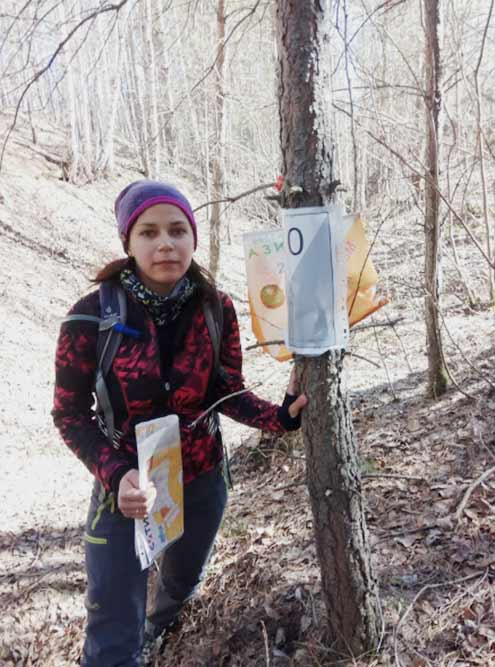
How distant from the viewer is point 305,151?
151cm

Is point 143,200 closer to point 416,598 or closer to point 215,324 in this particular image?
point 215,324

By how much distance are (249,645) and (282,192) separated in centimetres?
192

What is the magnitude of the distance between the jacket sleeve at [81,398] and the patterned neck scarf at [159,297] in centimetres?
15

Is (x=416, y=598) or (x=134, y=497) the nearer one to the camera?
(x=134, y=497)

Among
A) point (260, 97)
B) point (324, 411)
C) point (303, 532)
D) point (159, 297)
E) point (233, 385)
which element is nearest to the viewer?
point (324, 411)

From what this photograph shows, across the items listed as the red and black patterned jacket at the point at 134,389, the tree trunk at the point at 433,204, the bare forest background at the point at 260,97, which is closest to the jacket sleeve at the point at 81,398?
the red and black patterned jacket at the point at 134,389

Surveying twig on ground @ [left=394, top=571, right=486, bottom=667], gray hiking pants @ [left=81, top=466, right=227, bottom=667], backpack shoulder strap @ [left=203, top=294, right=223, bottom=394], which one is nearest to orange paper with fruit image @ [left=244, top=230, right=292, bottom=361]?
backpack shoulder strap @ [left=203, top=294, right=223, bottom=394]

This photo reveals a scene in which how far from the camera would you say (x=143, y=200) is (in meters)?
1.76

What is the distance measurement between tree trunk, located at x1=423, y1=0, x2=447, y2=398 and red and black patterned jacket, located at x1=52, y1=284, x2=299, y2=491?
2.22 metres

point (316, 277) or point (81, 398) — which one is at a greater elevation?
point (316, 277)

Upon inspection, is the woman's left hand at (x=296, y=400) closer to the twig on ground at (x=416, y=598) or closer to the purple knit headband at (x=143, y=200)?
the purple knit headband at (x=143, y=200)

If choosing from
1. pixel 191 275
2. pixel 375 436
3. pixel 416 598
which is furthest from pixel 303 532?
pixel 191 275

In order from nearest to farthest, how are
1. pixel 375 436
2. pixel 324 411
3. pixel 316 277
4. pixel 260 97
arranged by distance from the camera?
pixel 316 277 < pixel 324 411 < pixel 375 436 < pixel 260 97

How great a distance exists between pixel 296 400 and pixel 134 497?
63 centimetres
